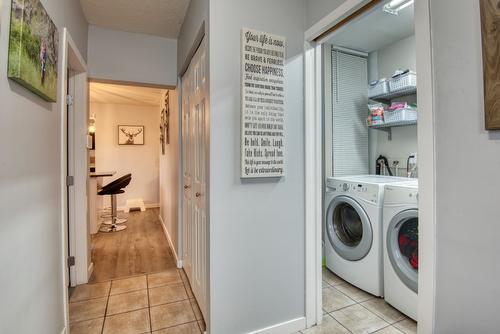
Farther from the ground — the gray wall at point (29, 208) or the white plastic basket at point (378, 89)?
the white plastic basket at point (378, 89)

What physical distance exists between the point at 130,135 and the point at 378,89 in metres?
A: 5.32

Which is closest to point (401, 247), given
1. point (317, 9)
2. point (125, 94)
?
point (317, 9)

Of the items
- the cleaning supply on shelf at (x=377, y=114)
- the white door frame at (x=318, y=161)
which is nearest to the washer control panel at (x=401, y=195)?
the white door frame at (x=318, y=161)

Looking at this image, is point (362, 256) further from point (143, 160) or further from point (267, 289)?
point (143, 160)

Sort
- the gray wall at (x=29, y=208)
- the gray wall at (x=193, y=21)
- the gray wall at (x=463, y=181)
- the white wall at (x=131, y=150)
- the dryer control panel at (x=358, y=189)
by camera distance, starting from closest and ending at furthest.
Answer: the gray wall at (x=463, y=181)
the gray wall at (x=29, y=208)
the gray wall at (x=193, y=21)
the dryer control panel at (x=358, y=189)
the white wall at (x=131, y=150)

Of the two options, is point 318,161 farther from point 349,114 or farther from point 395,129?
point 395,129

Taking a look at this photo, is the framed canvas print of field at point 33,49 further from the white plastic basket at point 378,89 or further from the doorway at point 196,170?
the white plastic basket at point 378,89

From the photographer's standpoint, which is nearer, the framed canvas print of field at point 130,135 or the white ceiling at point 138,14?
the white ceiling at point 138,14

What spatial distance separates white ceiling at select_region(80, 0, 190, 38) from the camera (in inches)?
87.4

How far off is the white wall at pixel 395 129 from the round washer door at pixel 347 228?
0.84 metres

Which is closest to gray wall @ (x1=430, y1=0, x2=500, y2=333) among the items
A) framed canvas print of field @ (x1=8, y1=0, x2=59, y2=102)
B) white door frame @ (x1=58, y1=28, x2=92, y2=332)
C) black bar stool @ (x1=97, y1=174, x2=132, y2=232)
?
framed canvas print of field @ (x1=8, y1=0, x2=59, y2=102)

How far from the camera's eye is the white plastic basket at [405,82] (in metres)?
2.36

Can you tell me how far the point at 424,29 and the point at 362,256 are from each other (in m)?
1.81

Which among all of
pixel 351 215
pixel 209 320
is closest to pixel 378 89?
pixel 351 215
